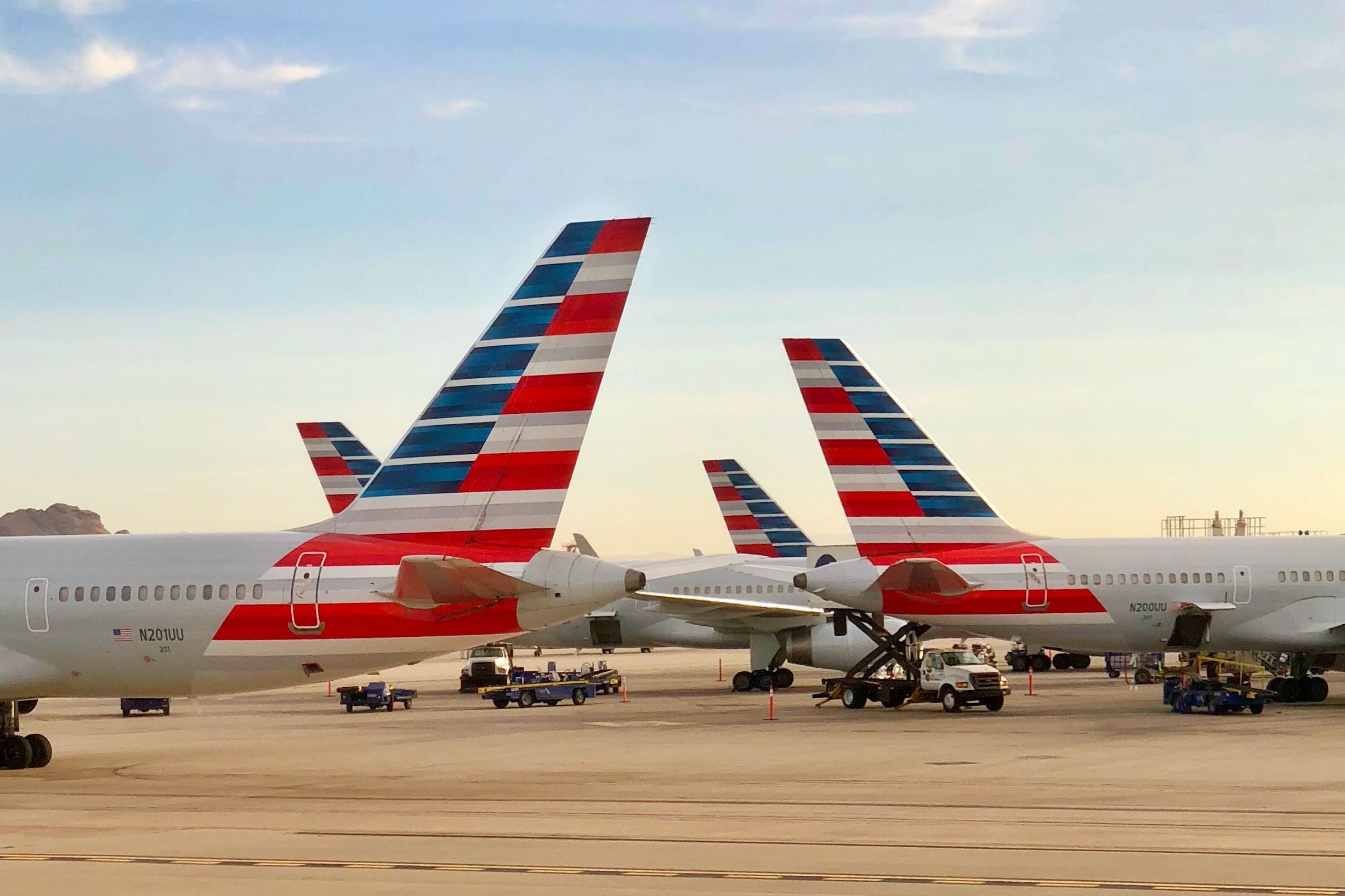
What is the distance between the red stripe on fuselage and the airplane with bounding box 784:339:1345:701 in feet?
49.3

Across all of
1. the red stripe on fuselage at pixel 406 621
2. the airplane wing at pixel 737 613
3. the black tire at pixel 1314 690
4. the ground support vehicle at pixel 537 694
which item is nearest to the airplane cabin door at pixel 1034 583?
the black tire at pixel 1314 690

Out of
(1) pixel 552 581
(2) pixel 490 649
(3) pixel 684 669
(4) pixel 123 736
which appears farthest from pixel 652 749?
(3) pixel 684 669

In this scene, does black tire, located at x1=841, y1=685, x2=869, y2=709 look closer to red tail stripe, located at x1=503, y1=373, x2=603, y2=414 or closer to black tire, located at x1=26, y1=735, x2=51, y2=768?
red tail stripe, located at x1=503, y1=373, x2=603, y2=414

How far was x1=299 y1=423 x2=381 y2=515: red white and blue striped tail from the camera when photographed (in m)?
51.2

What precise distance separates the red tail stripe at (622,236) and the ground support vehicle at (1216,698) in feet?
68.7

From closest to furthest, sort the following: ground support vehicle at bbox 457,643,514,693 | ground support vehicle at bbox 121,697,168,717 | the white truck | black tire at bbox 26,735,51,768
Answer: black tire at bbox 26,735,51,768 → the white truck → ground support vehicle at bbox 121,697,168,717 → ground support vehicle at bbox 457,643,514,693

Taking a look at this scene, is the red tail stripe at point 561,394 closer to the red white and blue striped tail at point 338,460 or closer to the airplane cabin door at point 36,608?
the airplane cabin door at point 36,608

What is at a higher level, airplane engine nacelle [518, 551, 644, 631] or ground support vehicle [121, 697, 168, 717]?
airplane engine nacelle [518, 551, 644, 631]

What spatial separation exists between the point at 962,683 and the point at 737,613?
12284mm

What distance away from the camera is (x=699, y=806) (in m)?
19.7

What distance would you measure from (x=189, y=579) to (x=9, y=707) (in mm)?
6039

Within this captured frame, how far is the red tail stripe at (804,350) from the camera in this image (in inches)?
1467

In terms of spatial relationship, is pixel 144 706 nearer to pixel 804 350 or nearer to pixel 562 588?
pixel 804 350

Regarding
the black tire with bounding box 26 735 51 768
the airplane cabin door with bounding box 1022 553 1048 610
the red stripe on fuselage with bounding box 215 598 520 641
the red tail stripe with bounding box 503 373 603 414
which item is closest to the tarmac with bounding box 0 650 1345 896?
the black tire with bounding box 26 735 51 768
